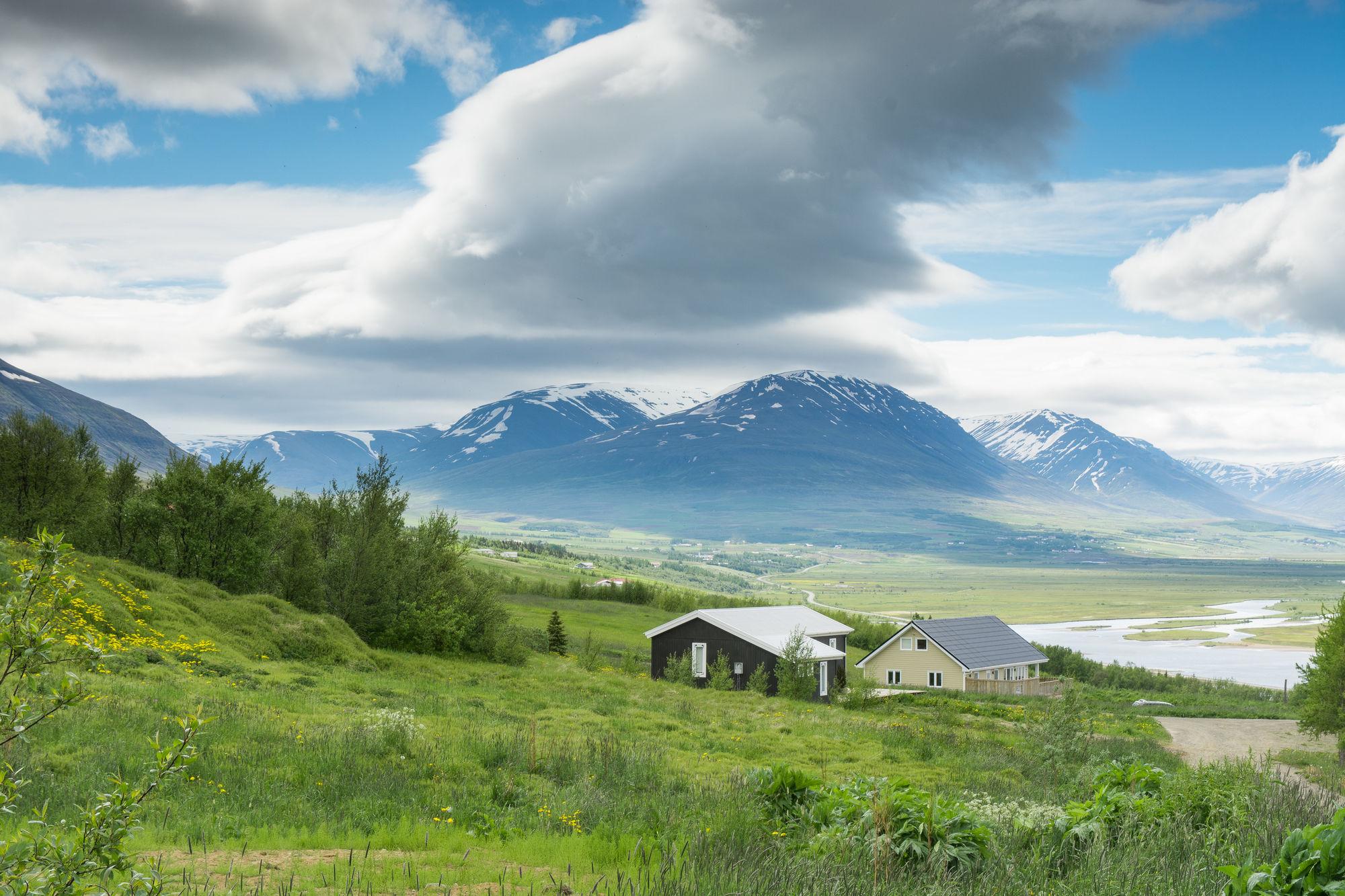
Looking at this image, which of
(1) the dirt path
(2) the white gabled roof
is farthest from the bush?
(1) the dirt path

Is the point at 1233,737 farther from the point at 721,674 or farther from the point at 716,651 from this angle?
the point at 716,651

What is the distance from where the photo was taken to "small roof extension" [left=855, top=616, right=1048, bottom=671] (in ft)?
223

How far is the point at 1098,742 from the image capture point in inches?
1075

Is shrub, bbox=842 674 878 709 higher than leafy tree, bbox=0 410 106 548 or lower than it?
lower

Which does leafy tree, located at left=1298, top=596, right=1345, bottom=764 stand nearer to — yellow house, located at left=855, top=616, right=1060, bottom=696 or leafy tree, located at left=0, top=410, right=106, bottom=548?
yellow house, located at left=855, top=616, right=1060, bottom=696

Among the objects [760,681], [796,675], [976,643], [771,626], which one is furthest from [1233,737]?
[976,643]

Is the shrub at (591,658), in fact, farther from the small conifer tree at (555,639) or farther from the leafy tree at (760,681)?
the small conifer tree at (555,639)

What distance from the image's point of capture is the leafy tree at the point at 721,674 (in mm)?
45938

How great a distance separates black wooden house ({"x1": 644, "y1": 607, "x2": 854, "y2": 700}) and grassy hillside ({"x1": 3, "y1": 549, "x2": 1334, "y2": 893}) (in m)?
19.5

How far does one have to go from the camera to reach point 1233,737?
39.1 metres

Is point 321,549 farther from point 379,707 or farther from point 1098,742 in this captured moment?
point 1098,742

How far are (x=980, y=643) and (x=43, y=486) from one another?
60847 mm

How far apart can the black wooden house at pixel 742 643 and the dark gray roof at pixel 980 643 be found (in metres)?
13.7

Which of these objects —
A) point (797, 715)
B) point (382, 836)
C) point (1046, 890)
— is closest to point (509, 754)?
point (382, 836)
